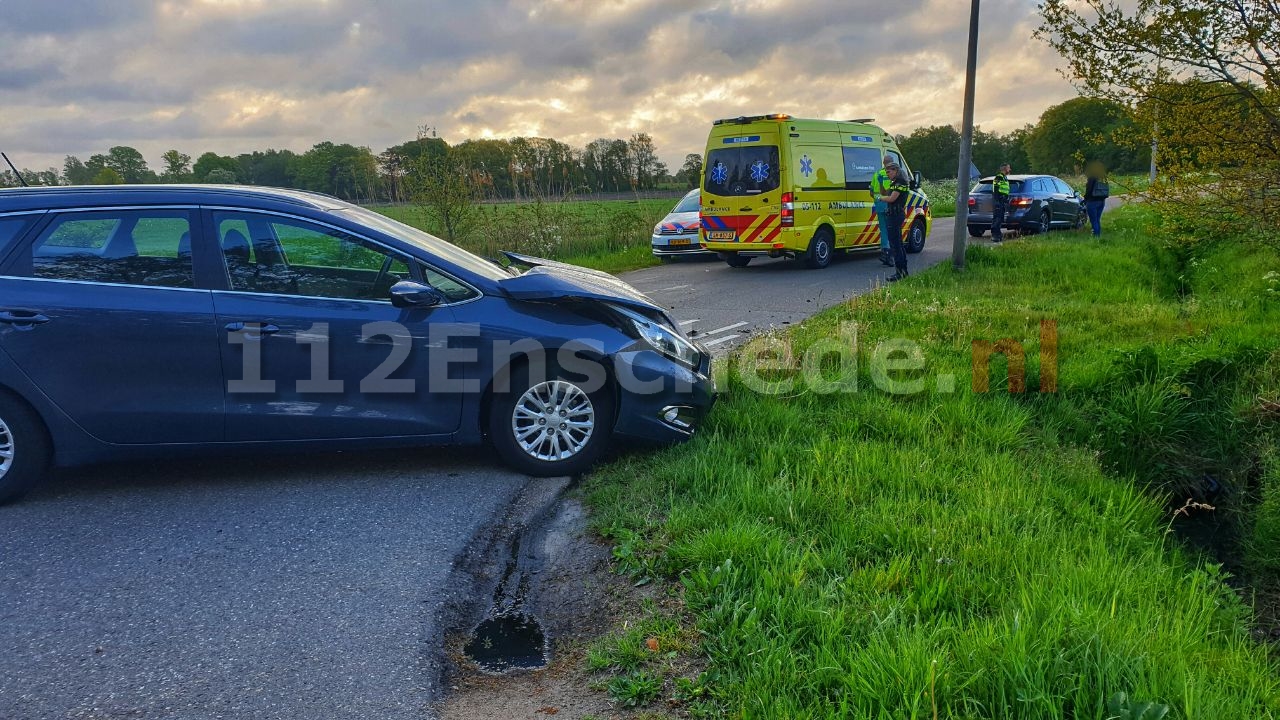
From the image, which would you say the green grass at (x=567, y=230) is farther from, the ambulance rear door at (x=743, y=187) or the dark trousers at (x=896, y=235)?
the dark trousers at (x=896, y=235)

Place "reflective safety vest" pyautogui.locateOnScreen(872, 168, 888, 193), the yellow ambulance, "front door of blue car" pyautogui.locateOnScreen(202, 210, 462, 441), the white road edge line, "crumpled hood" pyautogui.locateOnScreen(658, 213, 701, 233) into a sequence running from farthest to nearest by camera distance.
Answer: "crumpled hood" pyautogui.locateOnScreen(658, 213, 701, 233) → the yellow ambulance → "reflective safety vest" pyautogui.locateOnScreen(872, 168, 888, 193) → the white road edge line → "front door of blue car" pyautogui.locateOnScreen(202, 210, 462, 441)

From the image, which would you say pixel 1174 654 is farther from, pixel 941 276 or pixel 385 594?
pixel 941 276

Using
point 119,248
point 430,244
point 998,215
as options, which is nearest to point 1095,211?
point 998,215

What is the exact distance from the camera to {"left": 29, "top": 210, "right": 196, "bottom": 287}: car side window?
4.63 m

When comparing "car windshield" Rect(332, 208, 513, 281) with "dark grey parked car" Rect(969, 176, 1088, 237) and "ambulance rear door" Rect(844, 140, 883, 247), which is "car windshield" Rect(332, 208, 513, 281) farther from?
"dark grey parked car" Rect(969, 176, 1088, 237)

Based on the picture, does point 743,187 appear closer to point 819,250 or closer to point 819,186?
point 819,186

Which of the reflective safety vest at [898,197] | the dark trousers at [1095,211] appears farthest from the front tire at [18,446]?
the dark trousers at [1095,211]

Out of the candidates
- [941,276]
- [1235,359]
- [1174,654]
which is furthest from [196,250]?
[941,276]

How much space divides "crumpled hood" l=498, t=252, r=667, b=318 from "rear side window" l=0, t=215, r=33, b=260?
2491 millimetres

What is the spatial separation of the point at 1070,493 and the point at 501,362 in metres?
3.10

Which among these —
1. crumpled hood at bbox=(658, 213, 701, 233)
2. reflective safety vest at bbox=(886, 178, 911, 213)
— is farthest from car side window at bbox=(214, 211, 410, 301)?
crumpled hood at bbox=(658, 213, 701, 233)

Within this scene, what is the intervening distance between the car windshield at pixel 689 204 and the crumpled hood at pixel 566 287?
40.7 ft

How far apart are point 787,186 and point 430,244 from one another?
410 inches

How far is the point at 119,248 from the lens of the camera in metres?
4.69
